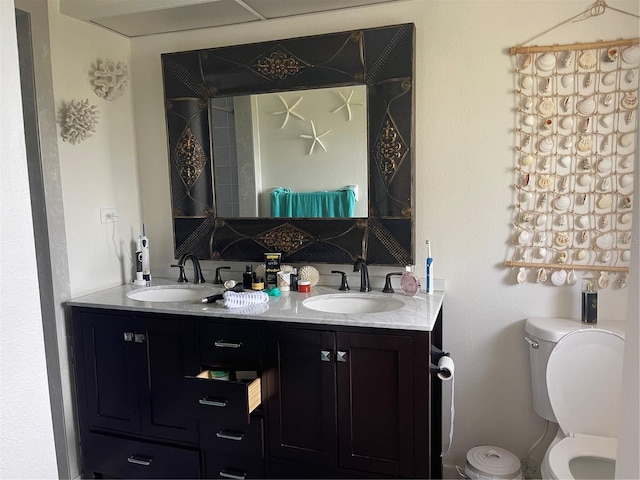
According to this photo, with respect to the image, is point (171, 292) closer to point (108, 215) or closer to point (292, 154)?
point (108, 215)

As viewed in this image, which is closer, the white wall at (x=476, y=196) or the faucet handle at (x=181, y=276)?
the white wall at (x=476, y=196)

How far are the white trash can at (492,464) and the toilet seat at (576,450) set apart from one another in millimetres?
285

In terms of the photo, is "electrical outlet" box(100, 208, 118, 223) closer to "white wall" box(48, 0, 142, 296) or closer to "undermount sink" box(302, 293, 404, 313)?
"white wall" box(48, 0, 142, 296)

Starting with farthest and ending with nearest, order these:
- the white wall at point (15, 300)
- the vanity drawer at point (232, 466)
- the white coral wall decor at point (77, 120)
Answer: the white coral wall decor at point (77, 120) → the vanity drawer at point (232, 466) → the white wall at point (15, 300)

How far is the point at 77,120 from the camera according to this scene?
2.31m

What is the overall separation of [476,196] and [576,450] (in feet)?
3.57

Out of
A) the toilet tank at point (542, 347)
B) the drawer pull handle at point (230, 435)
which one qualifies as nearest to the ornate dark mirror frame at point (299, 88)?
the toilet tank at point (542, 347)

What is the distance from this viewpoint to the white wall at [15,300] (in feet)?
2.01

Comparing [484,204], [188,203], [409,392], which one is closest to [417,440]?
[409,392]

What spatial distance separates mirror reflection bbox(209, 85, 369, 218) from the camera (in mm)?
2338

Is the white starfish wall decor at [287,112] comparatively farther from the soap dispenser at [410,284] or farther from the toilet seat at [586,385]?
the toilet seat at [586,385]

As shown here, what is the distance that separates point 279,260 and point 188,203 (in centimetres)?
60

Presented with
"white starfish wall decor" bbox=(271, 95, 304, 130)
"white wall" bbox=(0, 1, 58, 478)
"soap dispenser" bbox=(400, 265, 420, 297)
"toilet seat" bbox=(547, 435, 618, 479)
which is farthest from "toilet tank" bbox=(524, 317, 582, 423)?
"white wall" bbox=(0, 1, 58, 478)

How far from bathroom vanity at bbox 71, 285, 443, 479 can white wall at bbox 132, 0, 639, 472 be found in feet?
0.57
